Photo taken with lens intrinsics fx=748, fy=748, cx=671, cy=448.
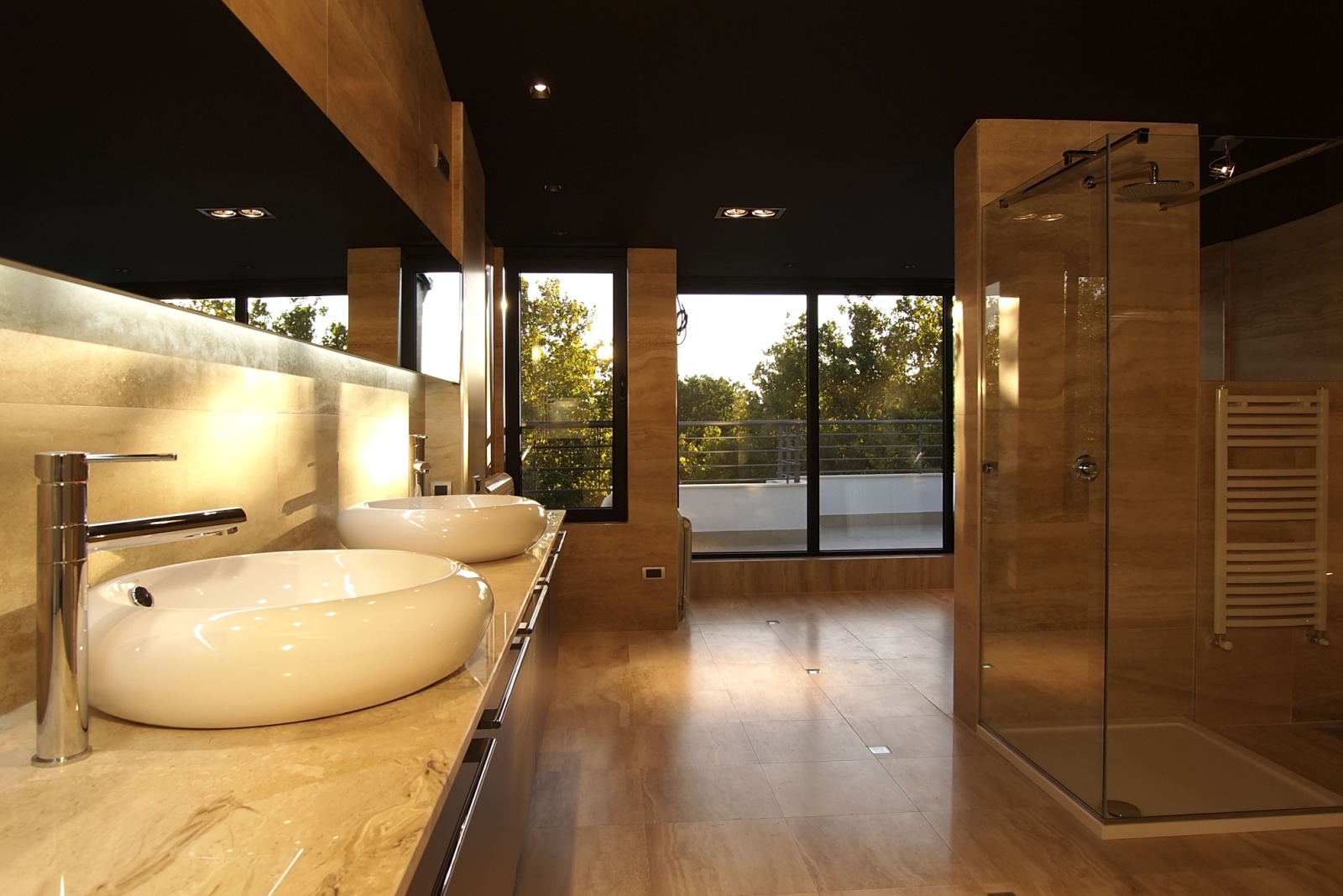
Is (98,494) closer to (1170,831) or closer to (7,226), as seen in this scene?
(7,226)

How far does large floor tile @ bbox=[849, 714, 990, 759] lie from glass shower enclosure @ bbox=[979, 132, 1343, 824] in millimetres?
125

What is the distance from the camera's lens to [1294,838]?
2.17m

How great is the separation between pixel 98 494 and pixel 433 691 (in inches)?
23.3

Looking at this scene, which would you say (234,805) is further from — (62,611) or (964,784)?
(964,784)

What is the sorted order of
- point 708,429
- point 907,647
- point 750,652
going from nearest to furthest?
point 750,652
point 907,647
point 708,429

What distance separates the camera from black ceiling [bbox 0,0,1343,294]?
87 cm

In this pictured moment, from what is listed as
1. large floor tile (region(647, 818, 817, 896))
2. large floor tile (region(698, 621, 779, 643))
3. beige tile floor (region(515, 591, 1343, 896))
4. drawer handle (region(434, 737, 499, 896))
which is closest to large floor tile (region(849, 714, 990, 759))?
beige tile floor (region(515, 591, 1343, 896))

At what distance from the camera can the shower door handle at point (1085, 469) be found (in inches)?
96.5

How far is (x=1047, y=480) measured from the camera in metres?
2.61

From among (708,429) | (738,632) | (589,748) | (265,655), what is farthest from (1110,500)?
(708,429)

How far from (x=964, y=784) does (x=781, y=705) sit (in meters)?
0.88

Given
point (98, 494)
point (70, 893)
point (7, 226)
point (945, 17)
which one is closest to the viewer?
point (70, 893)

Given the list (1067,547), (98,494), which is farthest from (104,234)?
(1067,547)

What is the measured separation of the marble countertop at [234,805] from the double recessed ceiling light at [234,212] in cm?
72
